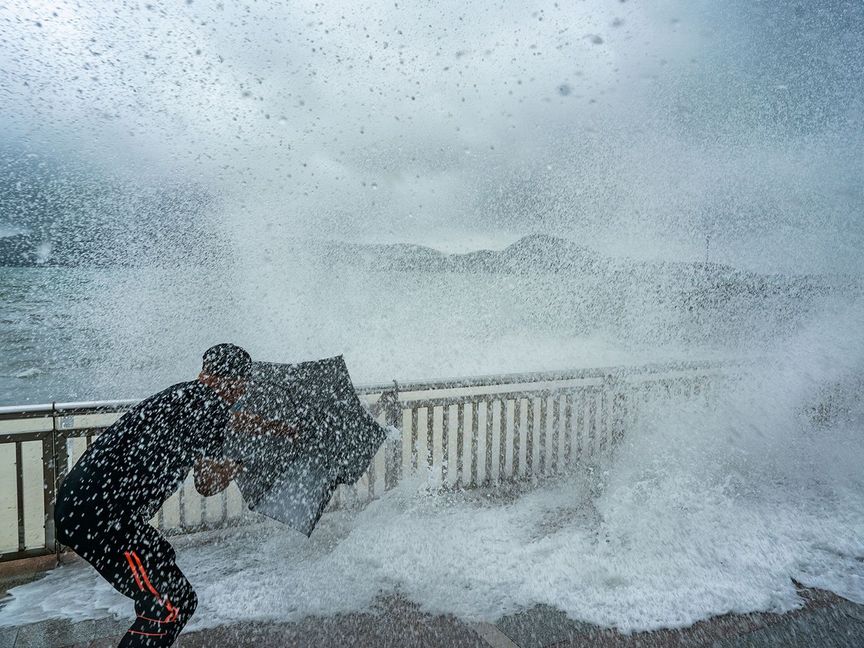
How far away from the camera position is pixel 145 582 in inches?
93.2

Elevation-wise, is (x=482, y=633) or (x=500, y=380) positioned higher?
(x=500, y=380)

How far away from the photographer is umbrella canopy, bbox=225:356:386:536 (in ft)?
9.12

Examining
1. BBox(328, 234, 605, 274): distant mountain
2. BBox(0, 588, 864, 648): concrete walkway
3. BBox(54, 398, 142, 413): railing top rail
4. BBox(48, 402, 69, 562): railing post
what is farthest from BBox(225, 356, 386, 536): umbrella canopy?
BBox(328, 234, 605, 274): distant mountain

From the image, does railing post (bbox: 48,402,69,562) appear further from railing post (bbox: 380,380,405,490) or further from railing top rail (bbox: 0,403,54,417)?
railing post (bbox: 380,380,405,490)

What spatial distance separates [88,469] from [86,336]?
4558 cm

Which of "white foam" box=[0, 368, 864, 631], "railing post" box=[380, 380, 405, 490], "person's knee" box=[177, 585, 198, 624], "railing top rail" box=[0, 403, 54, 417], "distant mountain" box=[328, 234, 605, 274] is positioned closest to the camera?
"person's knee" box=[177, 585, 198, 624]

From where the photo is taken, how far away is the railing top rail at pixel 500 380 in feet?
12.8

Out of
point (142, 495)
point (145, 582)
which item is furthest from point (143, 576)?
point (142, 495)

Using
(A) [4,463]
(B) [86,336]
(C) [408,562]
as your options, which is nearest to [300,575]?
(C) [408,562]

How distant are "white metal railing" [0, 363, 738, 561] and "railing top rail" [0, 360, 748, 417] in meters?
0.01

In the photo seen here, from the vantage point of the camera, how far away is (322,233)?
29.6m

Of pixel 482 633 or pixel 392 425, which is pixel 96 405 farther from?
pixel 482 633

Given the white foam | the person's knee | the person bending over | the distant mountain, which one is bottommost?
the white foam

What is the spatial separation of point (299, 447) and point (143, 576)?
0.94m
